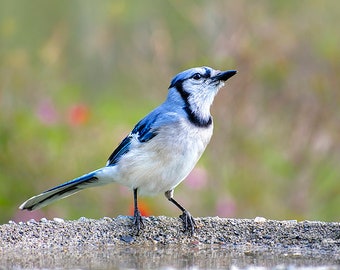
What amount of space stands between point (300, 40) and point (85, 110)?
7.30 ft

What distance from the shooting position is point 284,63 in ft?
25.7

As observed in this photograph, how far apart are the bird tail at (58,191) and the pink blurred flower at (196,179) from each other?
1.87 m

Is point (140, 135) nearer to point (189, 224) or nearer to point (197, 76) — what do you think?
point (197, 76)

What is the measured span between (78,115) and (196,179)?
1178 millimetres

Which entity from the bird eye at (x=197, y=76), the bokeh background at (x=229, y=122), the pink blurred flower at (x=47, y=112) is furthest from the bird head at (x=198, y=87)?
the pink blurred flower at (x=47, y=112)

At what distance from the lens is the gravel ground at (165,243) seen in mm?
4664

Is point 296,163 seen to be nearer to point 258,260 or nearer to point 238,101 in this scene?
point 238,101

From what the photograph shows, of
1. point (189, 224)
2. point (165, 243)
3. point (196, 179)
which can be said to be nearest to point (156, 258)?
point (165, 243)

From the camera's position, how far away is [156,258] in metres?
4.71

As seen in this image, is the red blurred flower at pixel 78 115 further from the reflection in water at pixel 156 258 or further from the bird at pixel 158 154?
the reflection in water at pixel 156 258

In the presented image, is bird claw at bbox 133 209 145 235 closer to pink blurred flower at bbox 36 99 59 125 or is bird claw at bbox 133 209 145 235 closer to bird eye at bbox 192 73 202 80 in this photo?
bird eye at bbox 192 73 202 80

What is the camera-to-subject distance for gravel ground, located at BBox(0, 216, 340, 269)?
184 inches

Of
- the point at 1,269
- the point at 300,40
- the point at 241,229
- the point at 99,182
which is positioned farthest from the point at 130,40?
the point at 1,269

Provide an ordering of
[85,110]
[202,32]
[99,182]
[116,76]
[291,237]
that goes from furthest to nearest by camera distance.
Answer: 1. [116,76]
2. [202,32]
3. [85,110]
4. [99,182]
5. [291,237]
